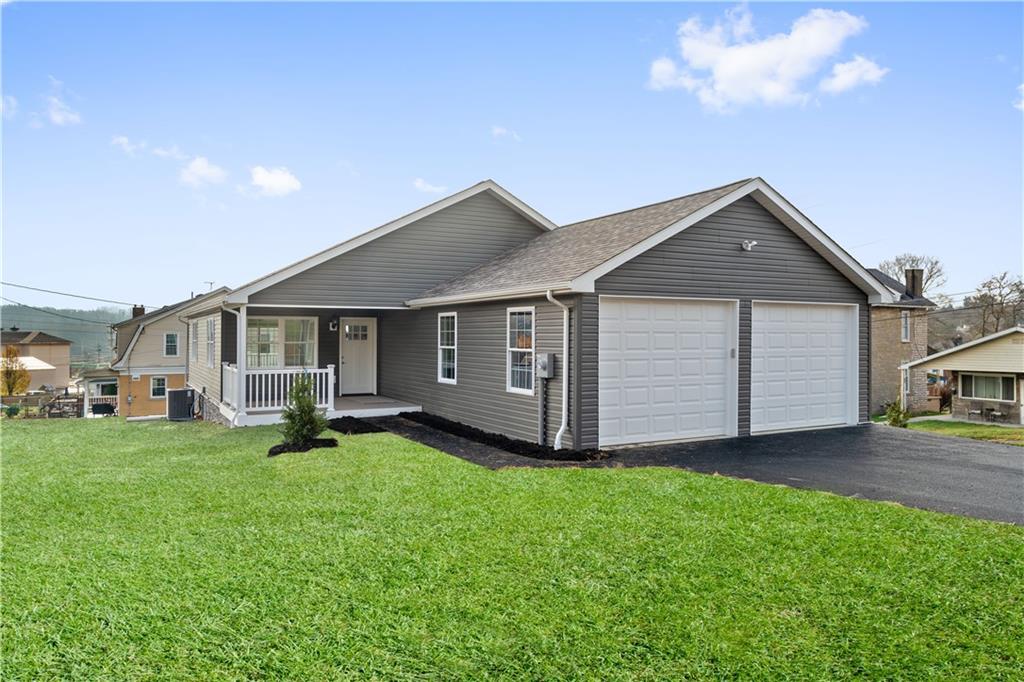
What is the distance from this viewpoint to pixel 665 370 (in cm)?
1080

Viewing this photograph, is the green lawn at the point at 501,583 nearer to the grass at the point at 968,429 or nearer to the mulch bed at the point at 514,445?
the mulch bed at the point at 514,445

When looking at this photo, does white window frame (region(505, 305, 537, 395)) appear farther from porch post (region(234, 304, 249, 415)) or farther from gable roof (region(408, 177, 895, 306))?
porch post (region(234, 304, 249, 415))

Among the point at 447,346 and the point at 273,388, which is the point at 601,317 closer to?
the point at 447,346

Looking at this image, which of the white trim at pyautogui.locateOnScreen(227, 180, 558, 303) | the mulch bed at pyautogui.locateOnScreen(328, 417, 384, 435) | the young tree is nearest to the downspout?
the mulch bed at pyautogui.locateOnScreen(328, 417, 384, 435)

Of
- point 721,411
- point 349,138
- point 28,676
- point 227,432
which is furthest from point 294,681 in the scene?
point 349,138

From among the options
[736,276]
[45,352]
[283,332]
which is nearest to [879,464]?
[736,276]

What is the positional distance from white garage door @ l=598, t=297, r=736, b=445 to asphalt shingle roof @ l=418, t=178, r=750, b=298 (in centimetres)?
102

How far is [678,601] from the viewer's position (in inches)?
174

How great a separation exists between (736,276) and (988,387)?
2640cm

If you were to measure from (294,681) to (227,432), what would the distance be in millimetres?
10704

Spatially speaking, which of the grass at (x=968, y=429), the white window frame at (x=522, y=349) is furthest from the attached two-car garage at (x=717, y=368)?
the grass at (x=968, y=429)

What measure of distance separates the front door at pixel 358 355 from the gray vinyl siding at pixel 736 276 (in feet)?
31.2

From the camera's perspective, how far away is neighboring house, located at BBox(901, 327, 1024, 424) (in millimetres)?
28328

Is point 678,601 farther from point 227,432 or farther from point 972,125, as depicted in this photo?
point 972,125
